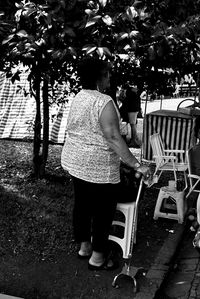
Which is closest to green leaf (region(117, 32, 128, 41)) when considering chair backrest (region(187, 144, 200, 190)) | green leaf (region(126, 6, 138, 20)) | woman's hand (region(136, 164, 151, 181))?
green leaf (region(126, 6, 138, 20))

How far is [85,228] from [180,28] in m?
1.97

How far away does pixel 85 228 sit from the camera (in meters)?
4.40

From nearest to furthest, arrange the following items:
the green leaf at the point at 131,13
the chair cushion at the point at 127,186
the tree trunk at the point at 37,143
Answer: the green leaf at the point at 131,13 < the chair cushion at the point at 127,186 < the tree trunk at the point at 37,143

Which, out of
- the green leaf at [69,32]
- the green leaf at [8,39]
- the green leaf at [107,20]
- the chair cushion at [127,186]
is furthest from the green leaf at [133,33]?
the chair cushion at [127,186]

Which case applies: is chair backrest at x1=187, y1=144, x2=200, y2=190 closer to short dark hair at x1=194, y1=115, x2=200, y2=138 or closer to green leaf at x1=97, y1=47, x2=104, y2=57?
short dark hair at x1=194, y1=115, x2=200, y2=138

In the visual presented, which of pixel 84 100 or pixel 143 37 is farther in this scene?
pixel 143 37

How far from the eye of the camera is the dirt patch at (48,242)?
13.0 feet

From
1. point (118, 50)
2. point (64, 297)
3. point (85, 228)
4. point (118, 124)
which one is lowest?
point (64, 297)

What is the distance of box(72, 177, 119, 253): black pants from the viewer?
4082 mm

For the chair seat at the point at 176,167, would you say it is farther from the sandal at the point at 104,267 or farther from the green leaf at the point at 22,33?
the green leaf at the point at 22,33

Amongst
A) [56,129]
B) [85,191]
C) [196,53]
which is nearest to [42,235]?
[85,191]

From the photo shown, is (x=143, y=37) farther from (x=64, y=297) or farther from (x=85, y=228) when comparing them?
(x=64, y=297)

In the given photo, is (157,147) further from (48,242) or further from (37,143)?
(48,242)

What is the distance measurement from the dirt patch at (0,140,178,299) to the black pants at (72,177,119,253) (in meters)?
0.30
